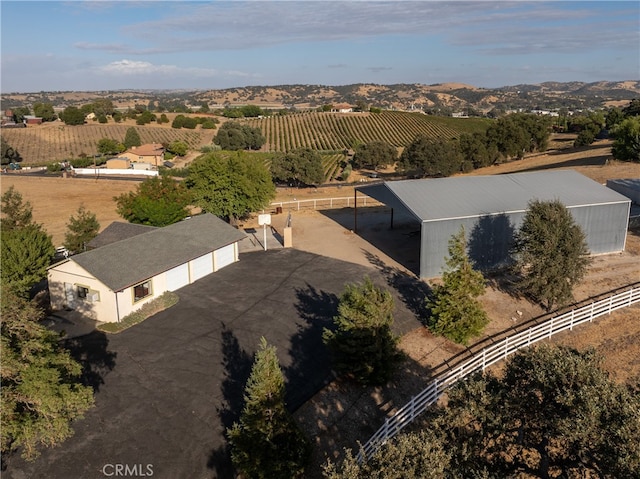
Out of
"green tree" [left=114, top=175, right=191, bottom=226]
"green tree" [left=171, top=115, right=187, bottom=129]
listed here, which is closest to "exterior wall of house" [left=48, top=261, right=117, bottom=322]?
"green tree" [left=114, top=175, right=191, bottom=226]

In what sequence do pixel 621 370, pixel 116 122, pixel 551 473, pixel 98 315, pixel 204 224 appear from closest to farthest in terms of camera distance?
1. pixel 551 473
2. pixel 621 370
3. pixel 98 315
4. pixel 204 224
5. pixel 116 122

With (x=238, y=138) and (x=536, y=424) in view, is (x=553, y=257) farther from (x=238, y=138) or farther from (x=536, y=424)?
(x=238, y=138)

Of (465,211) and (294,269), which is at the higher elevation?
(465,211)

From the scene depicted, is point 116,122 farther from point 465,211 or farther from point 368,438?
point 368,438

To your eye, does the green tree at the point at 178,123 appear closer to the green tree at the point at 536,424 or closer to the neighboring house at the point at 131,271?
the neighboring house at the point at 131,271

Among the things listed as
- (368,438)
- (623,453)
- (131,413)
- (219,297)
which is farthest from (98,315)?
(623,453)

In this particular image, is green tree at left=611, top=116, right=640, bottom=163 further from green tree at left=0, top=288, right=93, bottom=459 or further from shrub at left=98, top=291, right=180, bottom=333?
green tree at left=0, top=288, right=93, bottom=459
